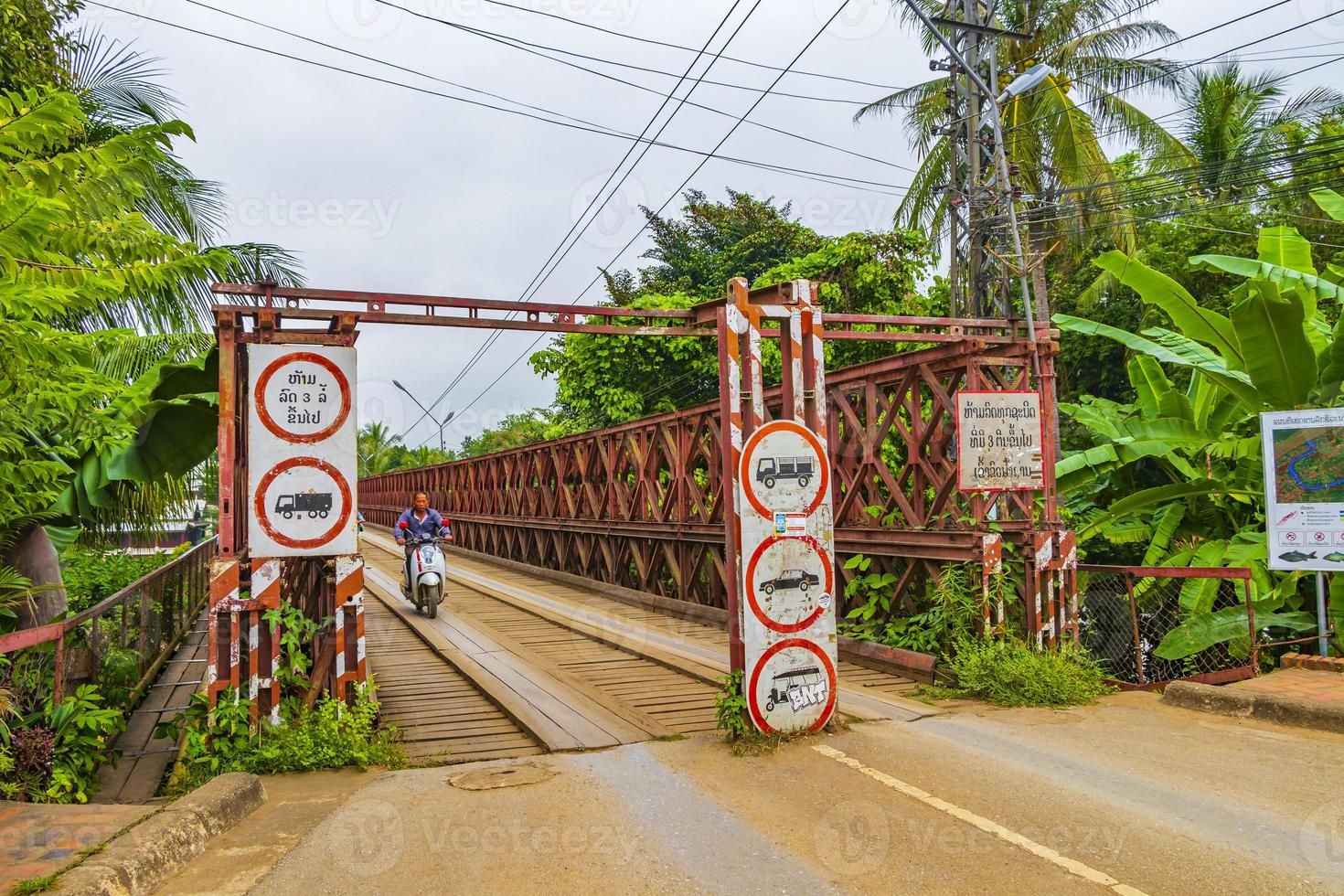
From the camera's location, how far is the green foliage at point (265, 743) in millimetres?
5773

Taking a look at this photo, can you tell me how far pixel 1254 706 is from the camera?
265 inches

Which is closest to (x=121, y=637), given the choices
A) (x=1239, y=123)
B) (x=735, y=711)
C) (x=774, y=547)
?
(x=735, y=711)

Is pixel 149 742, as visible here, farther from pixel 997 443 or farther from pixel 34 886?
pixel 997 443

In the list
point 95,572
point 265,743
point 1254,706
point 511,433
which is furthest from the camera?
point 511,433

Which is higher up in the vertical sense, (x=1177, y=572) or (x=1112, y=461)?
(x=1112, y=461)

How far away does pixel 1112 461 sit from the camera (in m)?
11.7

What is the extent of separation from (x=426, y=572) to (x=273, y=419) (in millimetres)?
6943

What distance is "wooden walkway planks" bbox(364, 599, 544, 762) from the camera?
21.0 feet

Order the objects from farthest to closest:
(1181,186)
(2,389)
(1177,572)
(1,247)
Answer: (1181,186)
(1177,572)
(2,389)
(1,247)

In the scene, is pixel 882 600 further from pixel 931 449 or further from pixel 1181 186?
pixel 1181 186

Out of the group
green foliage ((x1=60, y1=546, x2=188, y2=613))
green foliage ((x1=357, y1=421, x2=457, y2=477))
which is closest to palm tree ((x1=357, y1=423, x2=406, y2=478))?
green foliage ((x1=357, y1=421, x2=457, y2=477))

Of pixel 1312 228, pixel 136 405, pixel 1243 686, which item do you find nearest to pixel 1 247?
pixel 136 405

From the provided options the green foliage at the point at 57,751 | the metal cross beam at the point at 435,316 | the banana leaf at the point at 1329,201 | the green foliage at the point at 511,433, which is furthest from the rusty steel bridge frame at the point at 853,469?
the green foliage at the point at 511,433

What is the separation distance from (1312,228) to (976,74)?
656 inches
